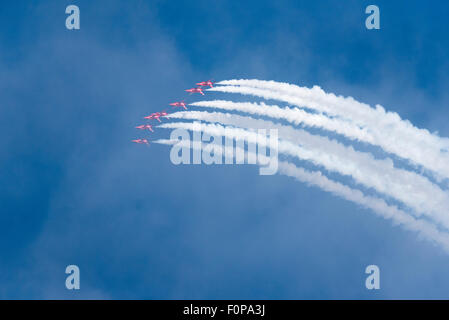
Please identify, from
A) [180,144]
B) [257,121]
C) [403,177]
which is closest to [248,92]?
[257,121]

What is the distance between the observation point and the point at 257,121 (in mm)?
72500

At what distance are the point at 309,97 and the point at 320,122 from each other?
226 cm

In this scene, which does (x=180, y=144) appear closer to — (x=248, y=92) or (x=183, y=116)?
(x=183, y=116)
